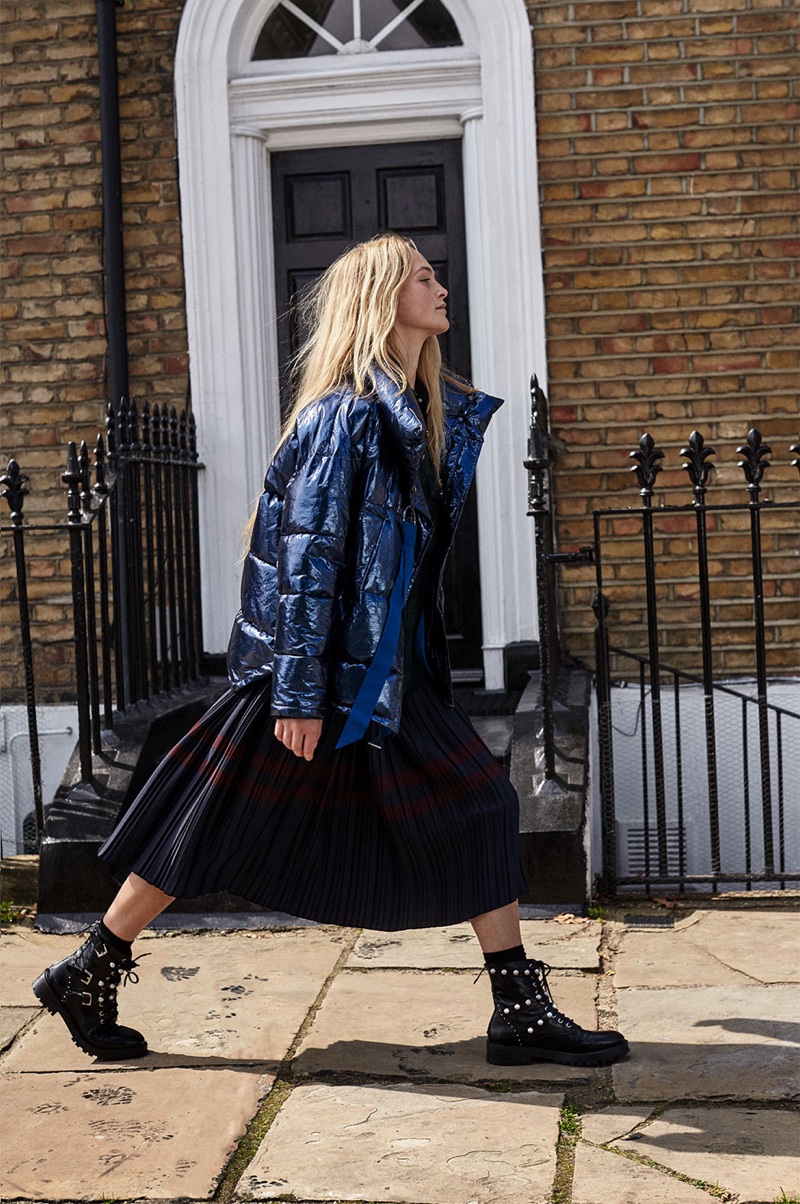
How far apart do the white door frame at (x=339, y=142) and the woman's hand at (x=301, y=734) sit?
11.0 ft

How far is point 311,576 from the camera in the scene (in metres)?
3.07

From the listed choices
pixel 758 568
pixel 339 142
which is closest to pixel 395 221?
pixel 339 142

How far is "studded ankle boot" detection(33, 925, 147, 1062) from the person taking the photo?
3303mm

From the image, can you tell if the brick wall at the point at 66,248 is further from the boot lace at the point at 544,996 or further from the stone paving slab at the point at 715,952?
the boot lace at the point at 544,996

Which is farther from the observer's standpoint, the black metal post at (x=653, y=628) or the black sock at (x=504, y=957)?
the black metal post at (x=653, y=628)

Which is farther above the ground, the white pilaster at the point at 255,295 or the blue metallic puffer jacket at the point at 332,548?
the white pilaster at the point at 255,295

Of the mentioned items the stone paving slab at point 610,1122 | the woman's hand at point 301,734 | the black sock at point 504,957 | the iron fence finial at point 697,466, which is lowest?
the stone paving slab at point 610,1122

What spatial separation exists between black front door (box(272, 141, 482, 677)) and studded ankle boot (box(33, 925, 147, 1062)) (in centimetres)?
356

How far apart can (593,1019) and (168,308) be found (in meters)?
4.26

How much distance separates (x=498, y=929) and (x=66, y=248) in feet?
15.0

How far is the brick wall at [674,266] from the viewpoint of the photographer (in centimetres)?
624

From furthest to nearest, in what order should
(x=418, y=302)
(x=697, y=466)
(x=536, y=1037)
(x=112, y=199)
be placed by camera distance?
(x=112, y=199), (x=697, y=466), (x=418, y=302), (x=536, y=1037)

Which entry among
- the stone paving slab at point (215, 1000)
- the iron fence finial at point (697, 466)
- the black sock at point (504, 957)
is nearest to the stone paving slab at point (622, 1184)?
the black sock at point (504, 957)

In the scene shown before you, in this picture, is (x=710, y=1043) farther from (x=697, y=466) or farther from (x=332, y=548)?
(x=697, y=466)
